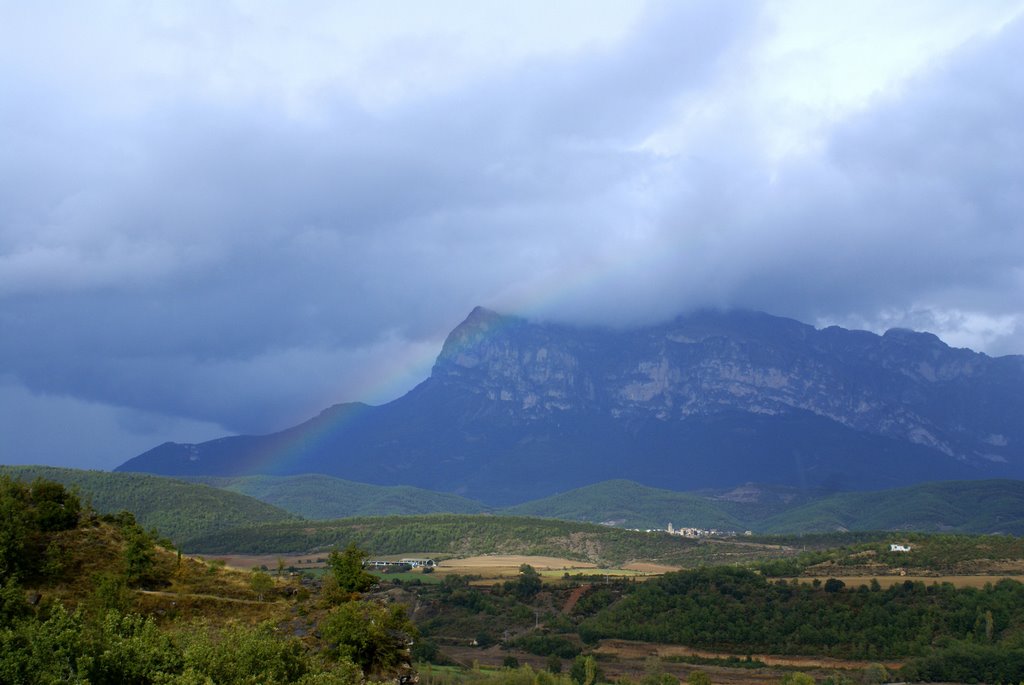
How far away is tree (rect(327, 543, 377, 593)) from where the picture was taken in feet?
124

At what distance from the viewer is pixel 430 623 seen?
132 meters

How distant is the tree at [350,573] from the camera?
124 feet

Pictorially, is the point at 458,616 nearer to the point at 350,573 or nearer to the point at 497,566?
the point at 497,566

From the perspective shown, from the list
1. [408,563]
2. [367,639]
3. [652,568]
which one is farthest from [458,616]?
[367,639]

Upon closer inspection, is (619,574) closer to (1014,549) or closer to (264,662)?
(1014,549)

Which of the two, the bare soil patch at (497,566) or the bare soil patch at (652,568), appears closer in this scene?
the bare soil patch at (497,566)

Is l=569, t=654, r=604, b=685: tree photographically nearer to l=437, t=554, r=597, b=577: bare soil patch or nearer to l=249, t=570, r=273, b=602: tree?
l=437, t=554, r=597, b=577: bare soil patch

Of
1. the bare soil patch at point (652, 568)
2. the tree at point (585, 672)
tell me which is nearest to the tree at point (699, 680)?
the tree at point (585, 672)

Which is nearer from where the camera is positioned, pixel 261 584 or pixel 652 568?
pixel 261 584

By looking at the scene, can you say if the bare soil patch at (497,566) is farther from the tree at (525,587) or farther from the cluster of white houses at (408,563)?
the tree at (525,587)

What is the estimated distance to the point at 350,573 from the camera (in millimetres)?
38031

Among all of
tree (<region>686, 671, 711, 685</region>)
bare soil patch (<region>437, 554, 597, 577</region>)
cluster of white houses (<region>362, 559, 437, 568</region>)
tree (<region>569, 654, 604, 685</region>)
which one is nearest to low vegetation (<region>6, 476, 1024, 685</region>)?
tree (<region>569, 654, 604, 685</region>)

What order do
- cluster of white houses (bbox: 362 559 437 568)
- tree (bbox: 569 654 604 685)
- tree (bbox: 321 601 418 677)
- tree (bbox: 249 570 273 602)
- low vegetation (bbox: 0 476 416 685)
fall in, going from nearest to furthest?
low vegetation (bbox: 0 476 416 685)
tree (bbox: 321 601 418 677)
tree (bbox: 249 570 273 602)
tree (bbox: 569 654 604 685)
cluster of white houses (bbox: 362 559 437 568)

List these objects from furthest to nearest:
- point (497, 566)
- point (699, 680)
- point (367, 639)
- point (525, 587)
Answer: point (497, 566) < point (525, 587) < point (699, 680) < point (367, 639)
